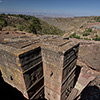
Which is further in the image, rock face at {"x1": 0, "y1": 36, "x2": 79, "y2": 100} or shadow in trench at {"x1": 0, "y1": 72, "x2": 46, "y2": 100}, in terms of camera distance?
shadow in trench at {"x1": 0, "y1": 72, "x2": 46, "y2": 100}

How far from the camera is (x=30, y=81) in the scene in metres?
6.60

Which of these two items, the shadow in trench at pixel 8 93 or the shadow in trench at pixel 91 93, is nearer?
the shadow in trench at pixel 8 93

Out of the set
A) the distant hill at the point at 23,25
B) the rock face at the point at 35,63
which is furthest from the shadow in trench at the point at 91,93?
the distant hill at the point at 23,25

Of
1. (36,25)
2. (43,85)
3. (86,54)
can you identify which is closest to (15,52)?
(43,85)

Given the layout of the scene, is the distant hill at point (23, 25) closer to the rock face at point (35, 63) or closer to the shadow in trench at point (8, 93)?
the shadow in trench at point (8, 93)

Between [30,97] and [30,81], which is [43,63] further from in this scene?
[30,97]

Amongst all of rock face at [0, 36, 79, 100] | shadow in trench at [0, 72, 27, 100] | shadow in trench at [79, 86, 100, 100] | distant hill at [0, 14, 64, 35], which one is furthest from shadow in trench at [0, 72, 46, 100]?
distant hill at [0, 14, 64, 35]

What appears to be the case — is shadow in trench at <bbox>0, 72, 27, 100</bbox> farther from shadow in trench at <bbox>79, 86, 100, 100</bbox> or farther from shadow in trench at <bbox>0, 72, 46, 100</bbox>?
shadow in trench at <bbox>79, 86, 100, 100</bbox>

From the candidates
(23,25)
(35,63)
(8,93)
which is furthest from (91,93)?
(23,25)

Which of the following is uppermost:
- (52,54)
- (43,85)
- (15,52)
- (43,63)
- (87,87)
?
(15,52)

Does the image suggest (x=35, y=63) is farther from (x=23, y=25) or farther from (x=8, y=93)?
(x=23, y=25)

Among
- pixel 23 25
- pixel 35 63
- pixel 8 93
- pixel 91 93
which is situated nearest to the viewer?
pixel 35 63

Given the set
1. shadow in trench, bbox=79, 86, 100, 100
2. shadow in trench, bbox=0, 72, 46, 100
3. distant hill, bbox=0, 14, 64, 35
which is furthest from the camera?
distant hill, bbox=0, 14, 64, 35

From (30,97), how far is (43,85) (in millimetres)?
1927
